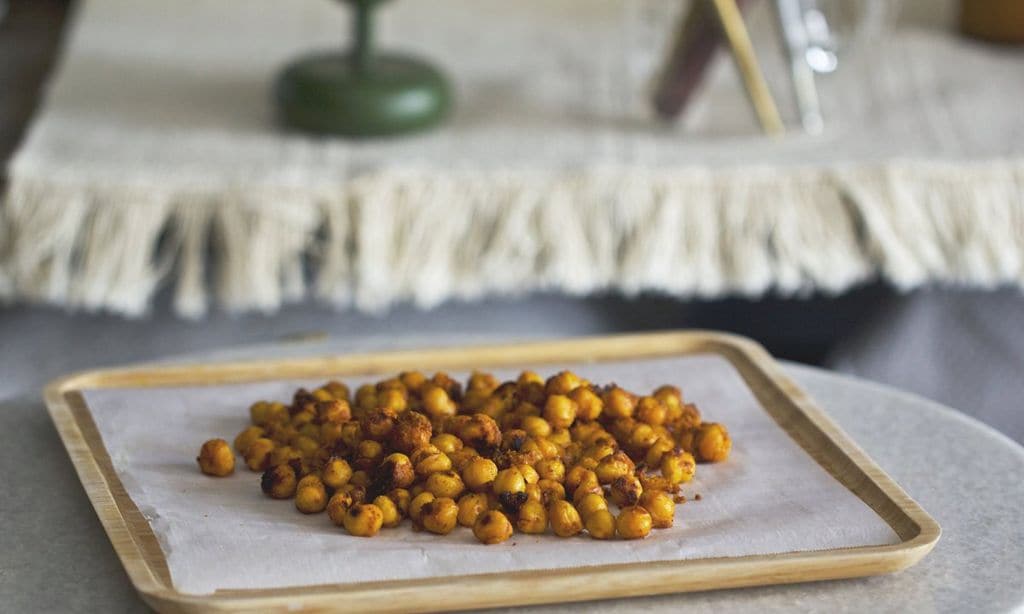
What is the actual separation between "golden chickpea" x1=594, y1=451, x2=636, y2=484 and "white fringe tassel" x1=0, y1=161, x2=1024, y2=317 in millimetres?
570

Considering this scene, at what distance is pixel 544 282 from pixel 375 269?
0.51 feet

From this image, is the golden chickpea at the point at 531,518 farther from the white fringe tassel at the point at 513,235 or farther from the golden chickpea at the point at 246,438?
the white fringe tassel at the point at 513,235

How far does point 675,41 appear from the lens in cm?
150

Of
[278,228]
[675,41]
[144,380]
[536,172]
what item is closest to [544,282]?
[536,172]

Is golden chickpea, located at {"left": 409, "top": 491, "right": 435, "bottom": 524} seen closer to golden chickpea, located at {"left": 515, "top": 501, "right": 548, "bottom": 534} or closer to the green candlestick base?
golden chickpea, located at {"left": 515, "top": 501, "right": 548, "bottom": 534}

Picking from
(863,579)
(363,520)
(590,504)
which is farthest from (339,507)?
(863,579)

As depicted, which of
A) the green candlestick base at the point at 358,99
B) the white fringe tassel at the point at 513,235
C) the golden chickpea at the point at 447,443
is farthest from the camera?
the green candlestick base at the point at 358,99

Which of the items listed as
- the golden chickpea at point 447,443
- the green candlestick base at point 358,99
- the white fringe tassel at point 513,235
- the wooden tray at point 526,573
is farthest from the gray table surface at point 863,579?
the green candlestick base at point 358,99

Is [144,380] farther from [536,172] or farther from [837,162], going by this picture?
[837,162]

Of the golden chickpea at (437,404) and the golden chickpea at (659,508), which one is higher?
the golden chickpea at (437,404)

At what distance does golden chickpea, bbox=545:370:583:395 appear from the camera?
771 millimetres

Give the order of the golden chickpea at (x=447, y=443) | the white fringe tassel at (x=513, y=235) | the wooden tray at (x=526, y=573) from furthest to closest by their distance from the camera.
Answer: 1. the white fringe tassel at (x=513, y=235)
2. the golden chickpea at (x=447, y=443)
3. the wooden tray at (x=526, y=573)

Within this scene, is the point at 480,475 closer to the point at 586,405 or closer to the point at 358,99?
the point at 586,405

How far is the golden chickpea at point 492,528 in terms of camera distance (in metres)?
0.64
